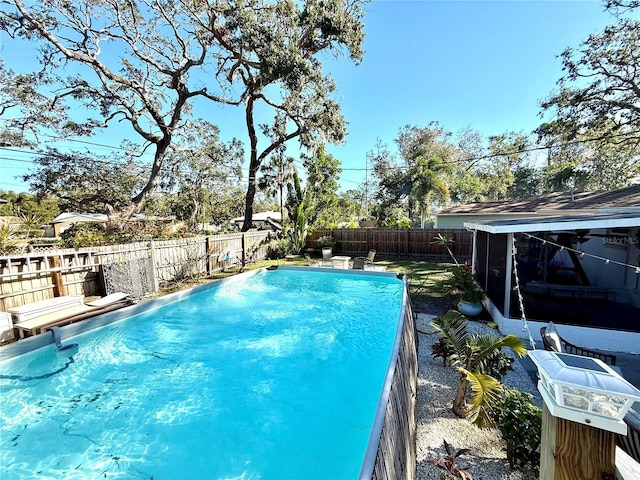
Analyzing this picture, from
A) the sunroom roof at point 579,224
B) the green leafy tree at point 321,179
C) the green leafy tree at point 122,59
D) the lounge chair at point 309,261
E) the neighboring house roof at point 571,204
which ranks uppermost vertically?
the green leafy tree at point 122,59

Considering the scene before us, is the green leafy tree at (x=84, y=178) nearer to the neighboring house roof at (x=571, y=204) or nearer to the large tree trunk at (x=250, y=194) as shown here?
the large tree trunk at (x=250, y=194)

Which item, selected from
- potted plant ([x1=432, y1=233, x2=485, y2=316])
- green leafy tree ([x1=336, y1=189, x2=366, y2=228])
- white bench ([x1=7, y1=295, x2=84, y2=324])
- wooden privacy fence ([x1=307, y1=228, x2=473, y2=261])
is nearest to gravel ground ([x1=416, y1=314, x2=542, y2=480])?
potted plant ([x1=432, y1=233, x2=485, y2=316])

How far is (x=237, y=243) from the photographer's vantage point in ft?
46.3

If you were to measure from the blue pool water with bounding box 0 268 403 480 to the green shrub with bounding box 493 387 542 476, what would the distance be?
1.85 metres

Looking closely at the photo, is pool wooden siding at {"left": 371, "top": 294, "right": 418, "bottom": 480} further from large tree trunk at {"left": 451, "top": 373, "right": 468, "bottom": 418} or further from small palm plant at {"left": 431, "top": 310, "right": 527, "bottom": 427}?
large tree trunk at {"left": 451, "top": 373, "right": 468, "bottom": 418}

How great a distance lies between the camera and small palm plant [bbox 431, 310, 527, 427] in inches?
125

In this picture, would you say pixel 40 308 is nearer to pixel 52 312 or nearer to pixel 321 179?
pixel 52 312

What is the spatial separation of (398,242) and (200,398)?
13628 mm

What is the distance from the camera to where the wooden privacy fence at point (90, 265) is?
21.8 feet

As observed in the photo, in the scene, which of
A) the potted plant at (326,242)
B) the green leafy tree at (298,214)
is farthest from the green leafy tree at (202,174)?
the potted plant at (326,242)

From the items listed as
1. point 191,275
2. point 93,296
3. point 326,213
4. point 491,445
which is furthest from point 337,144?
point 491,445

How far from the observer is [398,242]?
647 inches

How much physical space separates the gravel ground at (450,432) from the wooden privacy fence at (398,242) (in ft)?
35.9

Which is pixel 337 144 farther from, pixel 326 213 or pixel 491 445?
pixel 491 445
